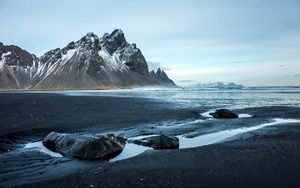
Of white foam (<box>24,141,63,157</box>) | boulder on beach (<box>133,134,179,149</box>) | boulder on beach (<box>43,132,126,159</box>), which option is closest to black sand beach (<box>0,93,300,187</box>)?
white foam (<box>24,141,63,157</box>)

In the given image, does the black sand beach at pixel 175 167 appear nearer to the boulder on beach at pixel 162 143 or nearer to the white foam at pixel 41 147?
the white foam at pixel 41 147

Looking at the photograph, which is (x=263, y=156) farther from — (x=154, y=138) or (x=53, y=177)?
(x=53, y=177)

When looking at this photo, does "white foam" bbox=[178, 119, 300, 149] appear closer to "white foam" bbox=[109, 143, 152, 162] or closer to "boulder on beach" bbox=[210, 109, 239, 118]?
"white foam" bbox=[109, 143, 152, 162]

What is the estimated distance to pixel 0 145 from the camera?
70.3 feet

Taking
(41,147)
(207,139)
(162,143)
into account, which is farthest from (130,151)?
(207,139)

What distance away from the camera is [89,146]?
18250 mm

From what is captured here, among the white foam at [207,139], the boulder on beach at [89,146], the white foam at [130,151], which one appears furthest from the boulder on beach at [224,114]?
the boulder on beach at [89,146]

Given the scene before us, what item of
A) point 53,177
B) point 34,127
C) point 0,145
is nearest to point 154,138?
point 53,177

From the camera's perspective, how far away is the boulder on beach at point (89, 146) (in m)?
18.1

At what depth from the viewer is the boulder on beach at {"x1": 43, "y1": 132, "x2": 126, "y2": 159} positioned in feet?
59.3

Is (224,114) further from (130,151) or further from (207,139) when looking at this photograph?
(130,151)

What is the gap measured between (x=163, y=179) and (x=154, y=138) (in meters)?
7.72

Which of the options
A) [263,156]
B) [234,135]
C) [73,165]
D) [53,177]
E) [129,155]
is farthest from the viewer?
[234,135]

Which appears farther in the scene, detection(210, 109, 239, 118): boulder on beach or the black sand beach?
detection(210, 109, 239, 118): boulder on beach
